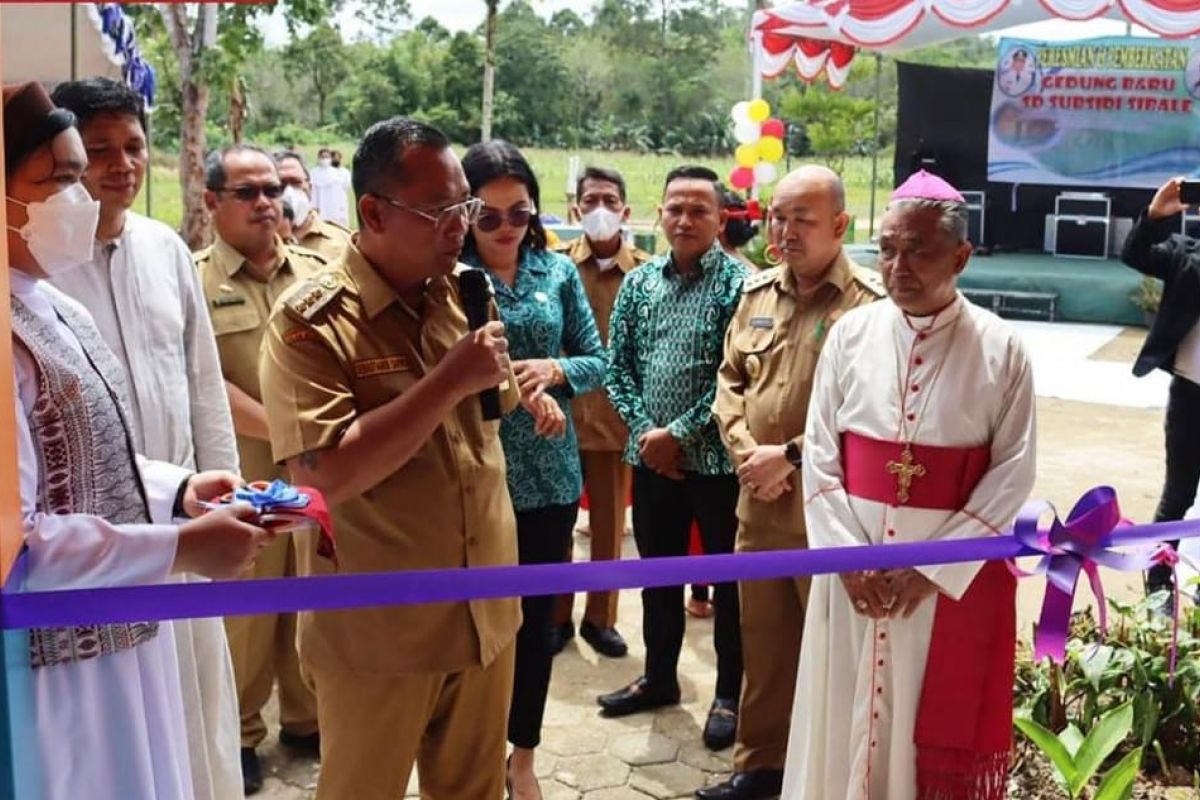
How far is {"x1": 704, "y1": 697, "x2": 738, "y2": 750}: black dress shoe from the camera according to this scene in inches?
155

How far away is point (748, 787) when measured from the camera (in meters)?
3.59

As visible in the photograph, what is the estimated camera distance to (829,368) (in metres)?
3.10

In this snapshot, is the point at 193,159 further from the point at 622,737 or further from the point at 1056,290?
the point at 622,737

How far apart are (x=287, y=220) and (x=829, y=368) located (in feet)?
8.60

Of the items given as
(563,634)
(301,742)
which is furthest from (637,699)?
(301,742)

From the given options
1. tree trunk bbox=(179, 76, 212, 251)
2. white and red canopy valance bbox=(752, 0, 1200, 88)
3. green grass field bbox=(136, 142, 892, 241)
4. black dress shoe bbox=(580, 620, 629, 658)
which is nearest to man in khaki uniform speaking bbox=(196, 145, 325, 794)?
black dress shoe bbox=(580, 620, 629, 658)

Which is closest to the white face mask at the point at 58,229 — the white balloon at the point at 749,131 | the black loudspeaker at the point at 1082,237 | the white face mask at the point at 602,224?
the white face mask at the point at 602,224

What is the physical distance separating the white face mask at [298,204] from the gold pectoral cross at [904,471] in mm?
3070

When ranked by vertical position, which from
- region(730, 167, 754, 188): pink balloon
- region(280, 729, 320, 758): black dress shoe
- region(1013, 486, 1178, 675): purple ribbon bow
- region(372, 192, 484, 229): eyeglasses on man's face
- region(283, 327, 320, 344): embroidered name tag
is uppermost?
region(730, 167, 754, 188): pink balloon

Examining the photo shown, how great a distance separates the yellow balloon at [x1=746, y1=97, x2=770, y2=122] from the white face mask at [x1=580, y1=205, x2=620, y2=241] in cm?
719

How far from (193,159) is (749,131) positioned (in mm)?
6141

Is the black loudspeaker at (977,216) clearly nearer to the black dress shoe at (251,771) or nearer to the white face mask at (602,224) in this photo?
the white face mask at (602,224)

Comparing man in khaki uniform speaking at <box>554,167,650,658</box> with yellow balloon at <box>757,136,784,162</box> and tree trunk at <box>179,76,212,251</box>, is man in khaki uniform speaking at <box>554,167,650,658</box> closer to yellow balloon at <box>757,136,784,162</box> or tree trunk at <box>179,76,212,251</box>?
yellow balloon at <box>757,136,784,162</box>

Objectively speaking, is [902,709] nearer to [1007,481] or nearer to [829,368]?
[1007,481]
